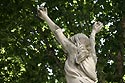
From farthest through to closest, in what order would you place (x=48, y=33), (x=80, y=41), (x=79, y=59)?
(x=48, y=33), (x=80, y=41), (x=79, y=59)

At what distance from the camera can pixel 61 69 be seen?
14.2m

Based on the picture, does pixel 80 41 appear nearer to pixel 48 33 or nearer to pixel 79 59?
pixel 79 59

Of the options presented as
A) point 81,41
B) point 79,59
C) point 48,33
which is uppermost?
point 48,33

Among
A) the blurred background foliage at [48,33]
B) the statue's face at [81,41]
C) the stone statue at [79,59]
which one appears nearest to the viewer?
the stone statue at [79,59]

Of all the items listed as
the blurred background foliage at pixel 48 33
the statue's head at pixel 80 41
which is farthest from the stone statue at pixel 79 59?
the blurred background foliage at pixel 48 33

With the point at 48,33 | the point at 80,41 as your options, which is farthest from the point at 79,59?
the point at 48,33

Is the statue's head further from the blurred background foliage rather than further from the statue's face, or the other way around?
the blurred background foliage

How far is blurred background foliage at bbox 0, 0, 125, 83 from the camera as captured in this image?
1495 cm

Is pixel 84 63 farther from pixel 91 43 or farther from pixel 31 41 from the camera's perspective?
pixel 31 41

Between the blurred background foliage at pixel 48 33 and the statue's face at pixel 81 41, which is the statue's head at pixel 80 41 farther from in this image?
the blurred background foliage at pixel 48 33

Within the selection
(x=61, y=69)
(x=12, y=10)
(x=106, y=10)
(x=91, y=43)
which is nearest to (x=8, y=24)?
(x=12, y=10)

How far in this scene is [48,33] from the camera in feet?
51.8

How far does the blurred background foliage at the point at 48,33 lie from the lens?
15.0m

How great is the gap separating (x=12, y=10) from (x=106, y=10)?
3916 mm
